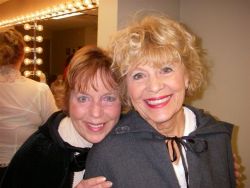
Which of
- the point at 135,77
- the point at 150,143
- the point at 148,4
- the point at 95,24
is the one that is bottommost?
the point at 150,143

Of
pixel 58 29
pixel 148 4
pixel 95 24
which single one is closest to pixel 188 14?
pixel 148 4

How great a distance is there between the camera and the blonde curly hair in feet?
3.32

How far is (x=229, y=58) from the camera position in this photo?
2.20m

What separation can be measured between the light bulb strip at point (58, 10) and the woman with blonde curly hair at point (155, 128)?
1474 millimetres

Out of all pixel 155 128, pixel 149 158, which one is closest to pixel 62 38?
pixel 155 128

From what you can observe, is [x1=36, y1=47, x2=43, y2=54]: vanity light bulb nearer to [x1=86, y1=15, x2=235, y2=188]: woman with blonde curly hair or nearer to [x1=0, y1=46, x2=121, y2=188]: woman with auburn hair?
[x1=0, y1=46, x2=121, y2=188]: woman with auburn hair

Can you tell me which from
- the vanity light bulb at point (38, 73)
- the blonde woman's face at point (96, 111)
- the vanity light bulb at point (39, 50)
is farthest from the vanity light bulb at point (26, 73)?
the blonde woman's face at point (96, 111)

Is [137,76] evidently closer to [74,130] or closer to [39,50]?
[74,130]

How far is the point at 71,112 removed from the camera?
3.95ft

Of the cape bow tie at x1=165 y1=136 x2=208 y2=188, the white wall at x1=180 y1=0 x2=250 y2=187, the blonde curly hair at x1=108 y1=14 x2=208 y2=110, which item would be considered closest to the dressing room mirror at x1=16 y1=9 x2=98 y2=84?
the white wall at x1=180 y1=0 x2=250 y2=187

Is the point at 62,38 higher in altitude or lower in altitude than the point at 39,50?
higher

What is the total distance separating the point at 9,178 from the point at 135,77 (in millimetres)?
659

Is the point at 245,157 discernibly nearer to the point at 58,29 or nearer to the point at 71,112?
the point at 71,112

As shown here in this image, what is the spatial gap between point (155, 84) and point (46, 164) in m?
0.54
